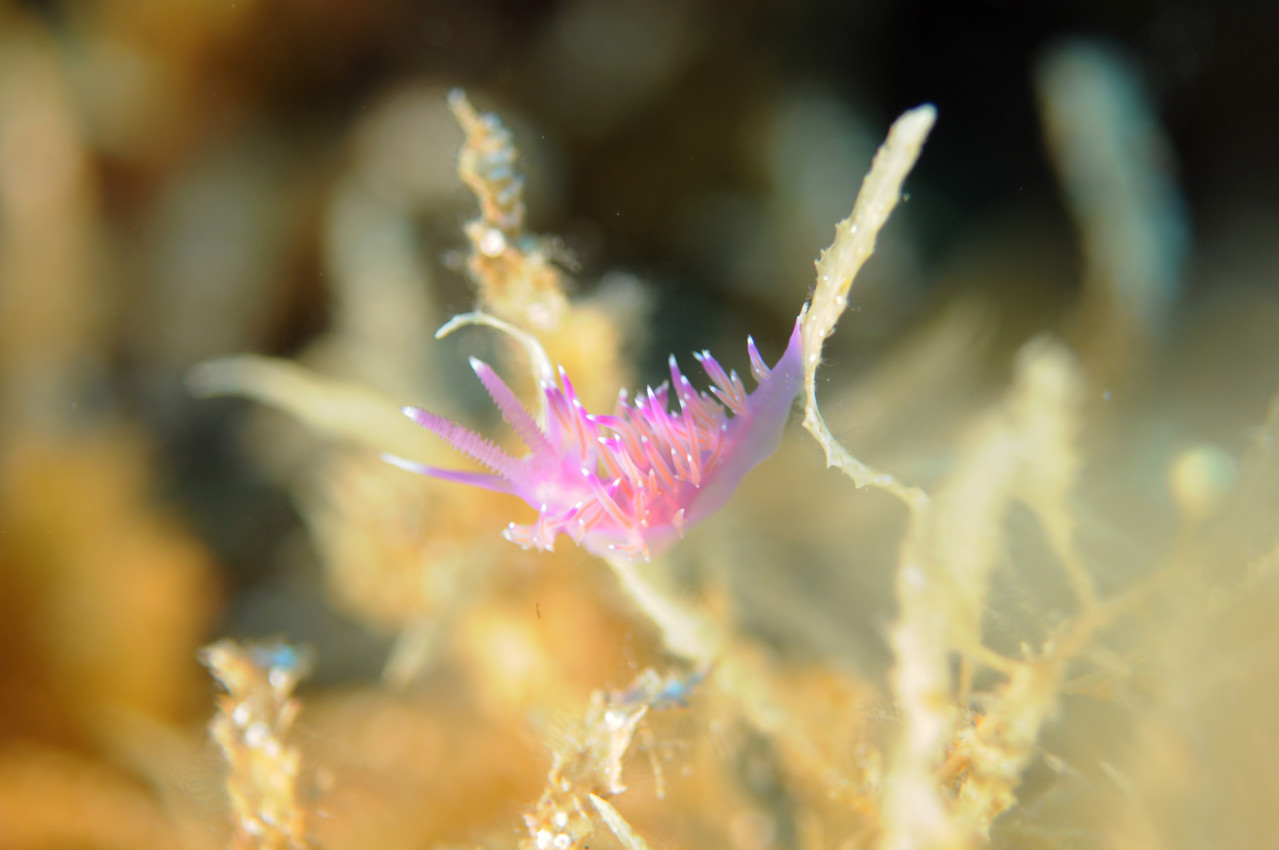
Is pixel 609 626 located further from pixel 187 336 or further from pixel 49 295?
pixel 49 295

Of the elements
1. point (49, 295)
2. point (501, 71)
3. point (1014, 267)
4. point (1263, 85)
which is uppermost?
point (49, 295)

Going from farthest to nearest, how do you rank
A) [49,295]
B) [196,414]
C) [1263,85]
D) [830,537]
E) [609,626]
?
1. [196,414]
2. [49,295]
3. [1263,85]
4. [830,537]
5. [609,626]

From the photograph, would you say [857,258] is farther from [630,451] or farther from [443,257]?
[443,257]

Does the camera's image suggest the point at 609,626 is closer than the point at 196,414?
Yes

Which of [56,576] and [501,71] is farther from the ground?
[501,71]

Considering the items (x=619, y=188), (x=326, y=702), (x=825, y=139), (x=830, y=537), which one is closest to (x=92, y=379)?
(x=326, y=702)

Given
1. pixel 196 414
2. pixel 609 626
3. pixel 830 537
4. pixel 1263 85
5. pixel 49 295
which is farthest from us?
pixel 196 414
